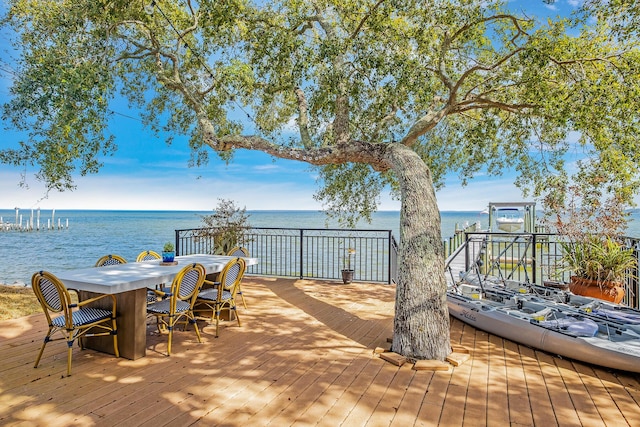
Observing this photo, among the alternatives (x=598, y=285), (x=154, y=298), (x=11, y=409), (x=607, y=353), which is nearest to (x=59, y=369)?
(x=11, y=409)

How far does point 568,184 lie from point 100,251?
23789mm

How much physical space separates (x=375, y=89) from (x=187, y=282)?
12.3ft

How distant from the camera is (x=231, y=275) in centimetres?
422

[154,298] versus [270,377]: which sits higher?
[154,298]

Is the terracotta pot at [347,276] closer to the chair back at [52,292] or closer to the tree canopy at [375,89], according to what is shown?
the tree canopy at [375,89]

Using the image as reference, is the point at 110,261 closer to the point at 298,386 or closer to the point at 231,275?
the point at 231,275

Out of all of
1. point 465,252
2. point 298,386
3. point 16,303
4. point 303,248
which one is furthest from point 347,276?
point 16,303

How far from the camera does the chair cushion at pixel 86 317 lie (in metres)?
3.14

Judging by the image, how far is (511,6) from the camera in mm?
5504

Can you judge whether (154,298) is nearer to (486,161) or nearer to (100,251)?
(486,161)

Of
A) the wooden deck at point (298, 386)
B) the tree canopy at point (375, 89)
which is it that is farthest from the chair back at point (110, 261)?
the tree canopy at point (375, 89)

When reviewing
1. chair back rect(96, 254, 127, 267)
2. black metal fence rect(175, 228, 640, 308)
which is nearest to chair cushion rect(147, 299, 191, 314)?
chair back rect(96, 254, 127, 267)

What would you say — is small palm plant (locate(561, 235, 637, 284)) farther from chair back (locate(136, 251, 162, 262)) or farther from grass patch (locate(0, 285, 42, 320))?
grass patch (locate(0, 285, 42, 320))

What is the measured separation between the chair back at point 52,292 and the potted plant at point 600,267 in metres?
6.14
